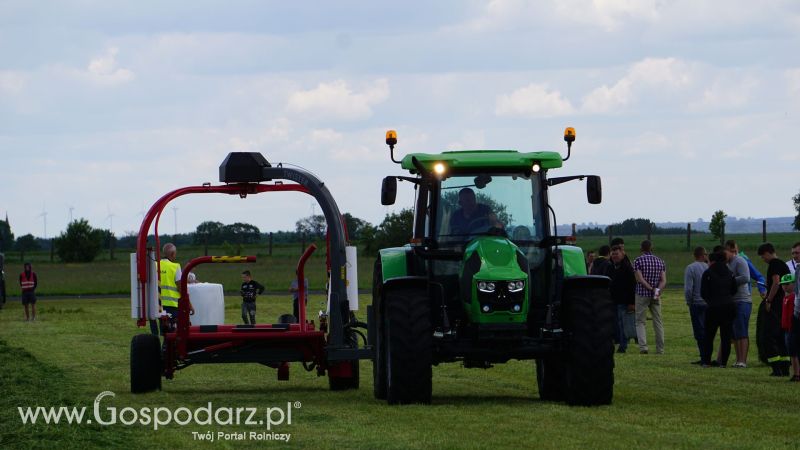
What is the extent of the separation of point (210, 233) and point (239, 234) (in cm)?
181

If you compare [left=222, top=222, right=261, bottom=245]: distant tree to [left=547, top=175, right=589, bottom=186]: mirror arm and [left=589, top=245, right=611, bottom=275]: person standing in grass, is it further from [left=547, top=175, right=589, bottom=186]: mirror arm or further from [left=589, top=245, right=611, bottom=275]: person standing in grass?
[left=547, top=175, right=589, bottom=186]: mirror arm

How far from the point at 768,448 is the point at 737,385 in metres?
5.57

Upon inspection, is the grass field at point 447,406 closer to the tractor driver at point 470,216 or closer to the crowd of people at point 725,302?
the crowd of people at point 725,302

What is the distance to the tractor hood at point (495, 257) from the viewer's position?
13.1 m

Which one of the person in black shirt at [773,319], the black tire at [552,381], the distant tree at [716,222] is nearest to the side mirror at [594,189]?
the black tire at [552,381]

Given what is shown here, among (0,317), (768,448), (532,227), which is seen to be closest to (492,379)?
(532,227)

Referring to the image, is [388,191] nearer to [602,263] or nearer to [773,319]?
[773,319]

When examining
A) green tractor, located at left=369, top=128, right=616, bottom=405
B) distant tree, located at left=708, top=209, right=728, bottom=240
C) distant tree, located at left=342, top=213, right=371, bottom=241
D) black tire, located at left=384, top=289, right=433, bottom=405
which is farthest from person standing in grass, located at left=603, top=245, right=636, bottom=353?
distant tree, located at left=342, top=213, right=371, bottom=241

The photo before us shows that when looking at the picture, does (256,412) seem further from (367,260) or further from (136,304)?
(367,260)

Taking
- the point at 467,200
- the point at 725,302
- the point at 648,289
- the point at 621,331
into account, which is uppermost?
the point at 467,200

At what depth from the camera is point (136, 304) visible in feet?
50.0

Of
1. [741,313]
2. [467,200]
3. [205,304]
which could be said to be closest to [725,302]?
[741,313]

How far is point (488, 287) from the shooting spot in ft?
42.9

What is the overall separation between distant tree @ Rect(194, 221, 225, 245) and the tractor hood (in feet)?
223
